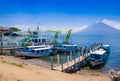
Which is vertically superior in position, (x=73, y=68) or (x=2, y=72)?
(x=2, y=72)

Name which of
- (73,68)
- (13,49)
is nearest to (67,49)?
(13,49)

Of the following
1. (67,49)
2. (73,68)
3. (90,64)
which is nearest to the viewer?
(73,68)

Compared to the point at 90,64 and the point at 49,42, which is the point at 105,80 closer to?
the point at 90,64

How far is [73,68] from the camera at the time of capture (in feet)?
Result: 105

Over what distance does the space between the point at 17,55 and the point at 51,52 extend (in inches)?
347

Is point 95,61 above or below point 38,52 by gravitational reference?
below

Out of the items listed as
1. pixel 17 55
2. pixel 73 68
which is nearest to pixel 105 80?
pixel 73 68

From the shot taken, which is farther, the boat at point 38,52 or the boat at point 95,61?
the boat at point 38,52

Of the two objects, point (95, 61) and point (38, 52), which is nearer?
point (95, 61)

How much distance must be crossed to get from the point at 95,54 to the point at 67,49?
1735 centimetres

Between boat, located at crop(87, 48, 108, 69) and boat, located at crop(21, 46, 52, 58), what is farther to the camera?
boat, located at crop(21, 46, 52, 58)

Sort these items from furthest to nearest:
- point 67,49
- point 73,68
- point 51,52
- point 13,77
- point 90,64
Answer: point 67,49, point 51,52, point 90,64, point 73,68, point 13,77

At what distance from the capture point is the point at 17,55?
44.8 m

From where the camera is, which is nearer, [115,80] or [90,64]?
[115,80]
